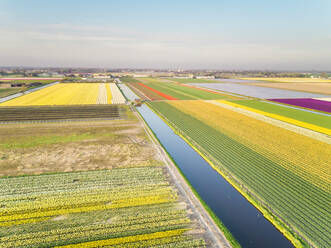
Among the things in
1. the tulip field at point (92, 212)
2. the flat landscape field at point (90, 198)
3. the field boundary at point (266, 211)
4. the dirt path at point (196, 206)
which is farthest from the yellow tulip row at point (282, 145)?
the tulip field at point (92, 212)

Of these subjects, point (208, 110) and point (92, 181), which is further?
point (208, 110)

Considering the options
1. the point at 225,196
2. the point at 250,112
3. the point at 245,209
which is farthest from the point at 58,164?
the point at 250,112

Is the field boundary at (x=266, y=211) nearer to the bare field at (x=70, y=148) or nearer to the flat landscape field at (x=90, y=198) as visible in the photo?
the flat landscape field at (x=90, y=198)

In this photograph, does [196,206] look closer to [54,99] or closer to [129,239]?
[129,239]

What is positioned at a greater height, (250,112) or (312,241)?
(250,112)

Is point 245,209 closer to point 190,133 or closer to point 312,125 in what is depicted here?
point 190,133

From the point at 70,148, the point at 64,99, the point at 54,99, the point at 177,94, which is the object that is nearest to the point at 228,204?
the point at 70,148

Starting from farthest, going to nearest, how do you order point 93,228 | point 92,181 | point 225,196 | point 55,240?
point 92,181 < point 225,196 < point 93,228 < point 55,240
